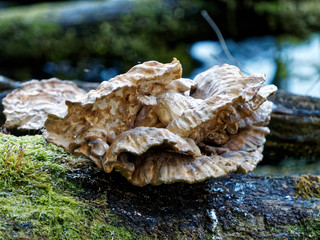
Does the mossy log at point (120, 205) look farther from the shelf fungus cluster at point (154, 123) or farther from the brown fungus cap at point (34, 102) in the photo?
the brown fungus cap at point (34, 102)

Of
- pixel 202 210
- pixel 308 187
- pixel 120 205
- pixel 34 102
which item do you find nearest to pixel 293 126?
pixel 308 187

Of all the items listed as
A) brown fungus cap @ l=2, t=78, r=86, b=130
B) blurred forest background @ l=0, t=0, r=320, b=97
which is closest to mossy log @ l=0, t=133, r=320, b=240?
brown fungus cap @ l=2, t=78, r=86, b=130

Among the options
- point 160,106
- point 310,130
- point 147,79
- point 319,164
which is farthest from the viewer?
point 319,164

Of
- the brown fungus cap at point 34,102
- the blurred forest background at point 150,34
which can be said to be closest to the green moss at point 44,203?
the brown fungus cap at point 34,102

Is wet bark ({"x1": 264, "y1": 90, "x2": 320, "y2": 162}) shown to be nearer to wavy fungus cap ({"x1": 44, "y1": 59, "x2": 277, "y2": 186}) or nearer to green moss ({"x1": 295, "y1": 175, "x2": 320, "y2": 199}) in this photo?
green moss ({"x1": 295, "y1": 175, "x2": 320, "y2": 199})

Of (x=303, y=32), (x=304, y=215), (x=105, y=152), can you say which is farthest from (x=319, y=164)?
(x=303, y=32)

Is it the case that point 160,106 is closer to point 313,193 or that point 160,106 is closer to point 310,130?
point 313,193

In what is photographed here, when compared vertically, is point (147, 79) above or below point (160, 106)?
above
